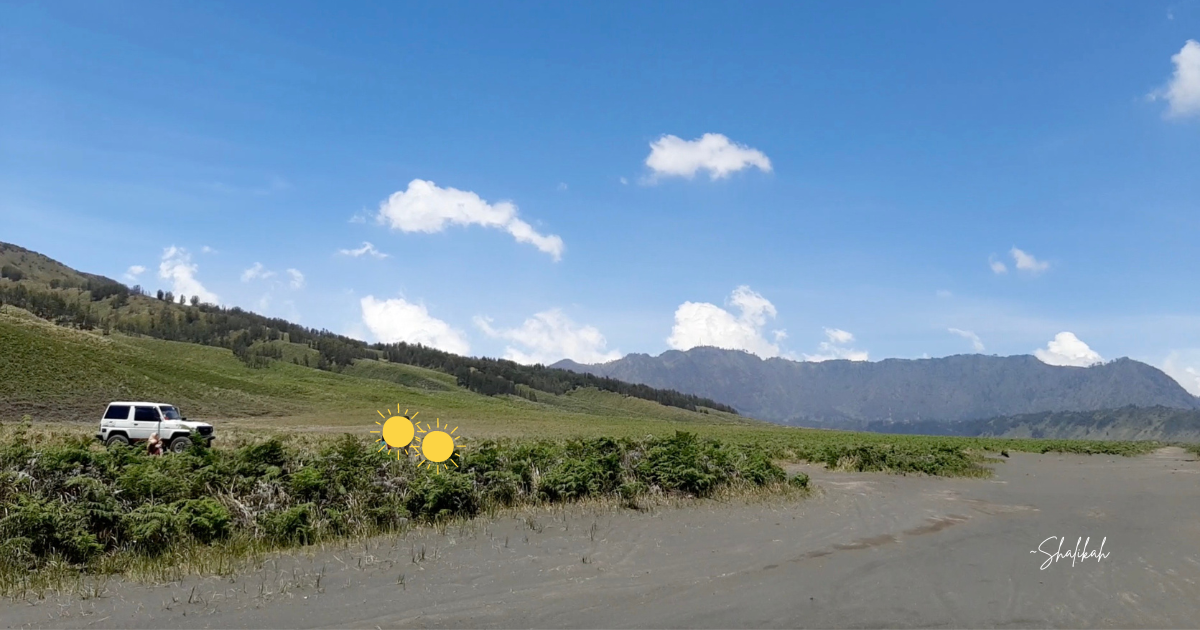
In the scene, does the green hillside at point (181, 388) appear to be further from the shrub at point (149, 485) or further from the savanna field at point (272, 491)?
the shrub at point (149, 485)

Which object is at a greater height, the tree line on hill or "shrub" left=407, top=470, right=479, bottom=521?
the tree line on hill

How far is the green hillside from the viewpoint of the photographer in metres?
58.6

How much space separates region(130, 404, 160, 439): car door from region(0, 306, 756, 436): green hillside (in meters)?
28.0

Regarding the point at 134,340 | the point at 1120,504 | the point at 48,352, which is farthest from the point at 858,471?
the point at 134,340

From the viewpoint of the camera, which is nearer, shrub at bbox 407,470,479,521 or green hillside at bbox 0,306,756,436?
shrub at bbox 407,470,479,521

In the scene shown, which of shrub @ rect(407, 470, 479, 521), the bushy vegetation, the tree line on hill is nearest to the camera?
the bushy vegetation

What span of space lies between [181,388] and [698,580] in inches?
3274

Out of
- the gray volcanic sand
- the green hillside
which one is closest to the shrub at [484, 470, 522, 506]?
the gray volcanic sand

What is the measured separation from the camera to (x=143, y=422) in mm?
25812

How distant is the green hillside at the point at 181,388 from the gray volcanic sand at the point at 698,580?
144 feet

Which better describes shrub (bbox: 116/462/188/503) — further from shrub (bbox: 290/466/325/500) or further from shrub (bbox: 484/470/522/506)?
shrub (bbox: 484/470/522/506)

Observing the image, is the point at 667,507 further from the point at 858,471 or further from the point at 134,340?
the point at 134,340

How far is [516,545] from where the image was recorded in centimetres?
941

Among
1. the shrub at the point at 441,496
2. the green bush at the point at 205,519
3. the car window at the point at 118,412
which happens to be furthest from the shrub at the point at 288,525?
the car window at the point at 118,412
